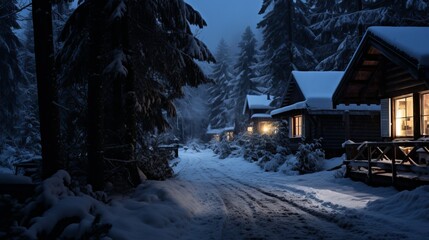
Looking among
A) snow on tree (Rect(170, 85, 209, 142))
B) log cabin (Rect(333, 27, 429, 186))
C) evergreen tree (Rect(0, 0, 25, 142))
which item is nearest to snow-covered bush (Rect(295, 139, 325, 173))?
log cabin (Rect(333, 27, 429, 186))


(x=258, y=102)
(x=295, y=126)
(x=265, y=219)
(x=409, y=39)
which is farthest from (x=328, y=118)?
(x=258, y=102)

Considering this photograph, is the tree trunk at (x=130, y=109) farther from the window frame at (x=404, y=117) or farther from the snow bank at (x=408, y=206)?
the window frame at (x=404, y=117)

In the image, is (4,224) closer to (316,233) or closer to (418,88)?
(316,233)

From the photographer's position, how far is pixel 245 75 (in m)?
57.8

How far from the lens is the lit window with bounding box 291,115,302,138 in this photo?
26.9 metres

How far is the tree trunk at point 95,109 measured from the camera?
27.5 ft

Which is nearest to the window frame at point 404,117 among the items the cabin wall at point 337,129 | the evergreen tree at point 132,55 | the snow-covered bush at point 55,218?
the cabin wall at point 337,129

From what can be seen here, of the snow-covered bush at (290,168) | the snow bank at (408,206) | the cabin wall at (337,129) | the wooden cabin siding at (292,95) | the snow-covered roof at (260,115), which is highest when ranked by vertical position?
the wooden cabin siding at (292,95)

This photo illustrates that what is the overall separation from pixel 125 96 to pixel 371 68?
36.2 ft

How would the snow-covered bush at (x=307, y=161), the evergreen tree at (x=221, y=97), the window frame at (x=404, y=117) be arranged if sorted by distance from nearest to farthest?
the window frame at (x=404, y=117)
the snow-covered bush at (x=307, y=161)
the evergreen tree at (x=221, y=97)

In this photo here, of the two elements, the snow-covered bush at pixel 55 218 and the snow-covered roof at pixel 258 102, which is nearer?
the snow-covered bush at pixel 55 218

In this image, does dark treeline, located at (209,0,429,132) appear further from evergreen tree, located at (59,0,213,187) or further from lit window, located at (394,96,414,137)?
evergreen tree, located at (59,0,213,187)

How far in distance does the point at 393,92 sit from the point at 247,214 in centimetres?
1032

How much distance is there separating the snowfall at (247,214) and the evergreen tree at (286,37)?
89.9 feet
